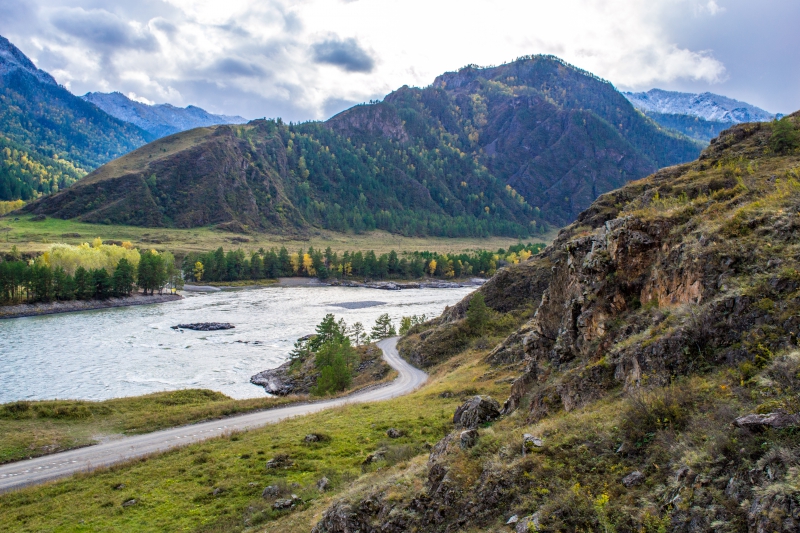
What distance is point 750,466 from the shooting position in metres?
7.16

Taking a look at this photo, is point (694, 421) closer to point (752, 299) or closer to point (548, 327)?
point (752, 299)

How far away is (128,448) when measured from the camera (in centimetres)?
2767

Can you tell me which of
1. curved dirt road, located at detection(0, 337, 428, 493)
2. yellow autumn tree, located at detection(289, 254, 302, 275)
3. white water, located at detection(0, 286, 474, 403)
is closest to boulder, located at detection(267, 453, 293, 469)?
curved dirt road, located at detection(0, 337, 428, 493)

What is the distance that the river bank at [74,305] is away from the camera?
88938mm

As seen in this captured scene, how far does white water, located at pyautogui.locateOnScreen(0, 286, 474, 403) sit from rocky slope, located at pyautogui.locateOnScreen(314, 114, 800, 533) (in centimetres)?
4397

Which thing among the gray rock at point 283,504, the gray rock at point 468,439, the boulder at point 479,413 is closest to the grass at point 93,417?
the gray rock at point 283,504

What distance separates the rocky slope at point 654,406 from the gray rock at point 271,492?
258 inches

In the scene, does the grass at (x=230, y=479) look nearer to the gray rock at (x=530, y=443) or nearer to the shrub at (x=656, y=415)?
the gray rock at (x=530, y=443)

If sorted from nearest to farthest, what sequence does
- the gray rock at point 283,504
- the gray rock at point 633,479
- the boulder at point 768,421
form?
1. the boulder at point 768,421
2. the gray rock at point 633,479
3. the gray rock at point 283,504

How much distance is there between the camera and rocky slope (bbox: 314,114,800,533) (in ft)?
24.7

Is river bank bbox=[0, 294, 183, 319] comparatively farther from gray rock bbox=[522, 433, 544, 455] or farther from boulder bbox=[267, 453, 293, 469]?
gray rock bbox=[522, 433, 544, 455]

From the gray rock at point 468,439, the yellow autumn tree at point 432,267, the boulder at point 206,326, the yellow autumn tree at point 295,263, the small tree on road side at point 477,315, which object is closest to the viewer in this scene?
the gray rock at point 468,439

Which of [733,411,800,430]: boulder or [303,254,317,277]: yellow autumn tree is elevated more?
A: [303,254,317,277]: yellow autumn tree

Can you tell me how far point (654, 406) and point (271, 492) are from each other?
1510 cm
